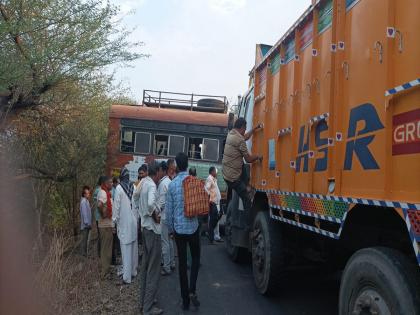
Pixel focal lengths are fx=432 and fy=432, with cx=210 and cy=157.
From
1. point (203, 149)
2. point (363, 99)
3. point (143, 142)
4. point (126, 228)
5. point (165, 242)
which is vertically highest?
point (143, 142)

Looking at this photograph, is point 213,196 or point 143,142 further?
point 143,142

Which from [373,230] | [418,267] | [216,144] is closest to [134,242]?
[373,230]

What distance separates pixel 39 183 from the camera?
8562 mm

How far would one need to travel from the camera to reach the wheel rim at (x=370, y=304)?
257cm

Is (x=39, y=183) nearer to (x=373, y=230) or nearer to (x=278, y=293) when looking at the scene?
Answer: (x=278, y=293)

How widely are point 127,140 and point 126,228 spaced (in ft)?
20.8

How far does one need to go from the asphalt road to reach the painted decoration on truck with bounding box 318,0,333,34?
3.12 meters

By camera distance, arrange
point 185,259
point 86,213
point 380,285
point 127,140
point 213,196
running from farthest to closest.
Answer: point 127,140 → point 213,196 → point 86,213 → point 185,259 → point 380,285

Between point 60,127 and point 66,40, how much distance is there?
2366 millimetres

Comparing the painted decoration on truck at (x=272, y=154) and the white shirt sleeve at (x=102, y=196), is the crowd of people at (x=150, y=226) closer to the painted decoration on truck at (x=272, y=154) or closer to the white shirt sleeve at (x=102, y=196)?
the white shirt sleeve at (x=102, y=196)

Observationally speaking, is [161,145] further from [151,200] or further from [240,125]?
[151,200]

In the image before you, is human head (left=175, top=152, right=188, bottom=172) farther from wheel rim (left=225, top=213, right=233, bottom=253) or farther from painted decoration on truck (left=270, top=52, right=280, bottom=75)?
wheel rim (left=225, top=213, right=233, bottom=253)

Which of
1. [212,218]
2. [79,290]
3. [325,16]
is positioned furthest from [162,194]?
[325,16]

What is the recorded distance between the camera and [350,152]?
3119 millimetres
